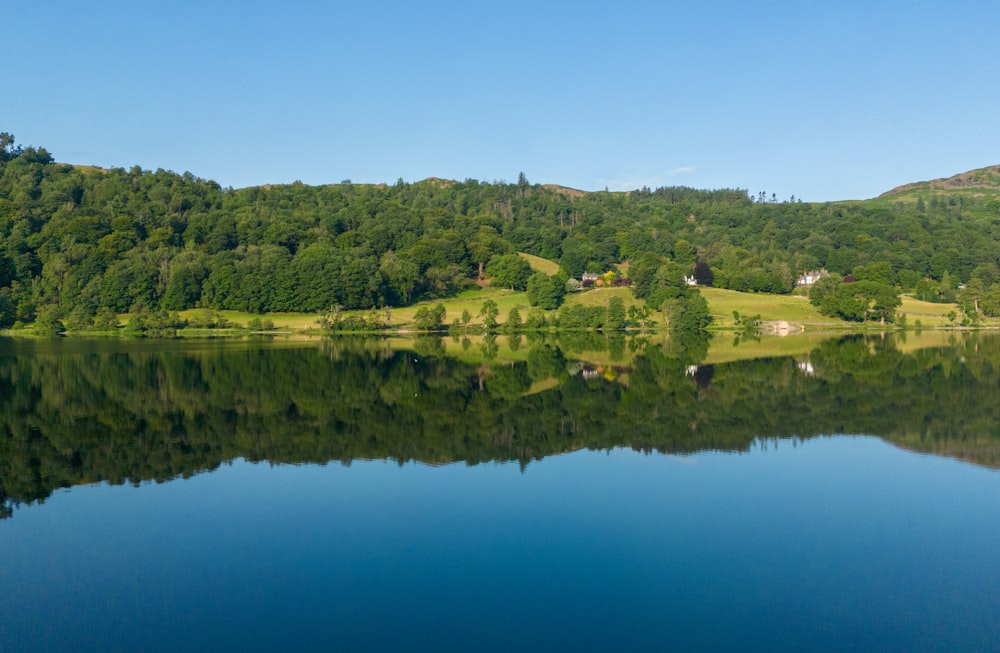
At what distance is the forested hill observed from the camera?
105m

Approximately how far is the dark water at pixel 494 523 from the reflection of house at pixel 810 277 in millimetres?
113004

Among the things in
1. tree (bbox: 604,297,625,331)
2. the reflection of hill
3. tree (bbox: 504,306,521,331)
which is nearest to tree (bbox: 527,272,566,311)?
tree (bbox: 504,306,521,331)

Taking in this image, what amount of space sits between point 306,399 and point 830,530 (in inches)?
893

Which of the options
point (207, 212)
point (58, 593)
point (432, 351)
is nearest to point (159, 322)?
point (432, 351)

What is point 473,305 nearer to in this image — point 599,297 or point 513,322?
point 513,322

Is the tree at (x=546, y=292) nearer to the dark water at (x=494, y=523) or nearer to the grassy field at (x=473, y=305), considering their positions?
the grassy field at (x=473, y=305)

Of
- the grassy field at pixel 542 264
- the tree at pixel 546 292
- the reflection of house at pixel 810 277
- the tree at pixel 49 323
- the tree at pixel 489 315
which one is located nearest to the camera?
the tree at pixel 49 323

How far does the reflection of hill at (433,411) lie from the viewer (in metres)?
21.6

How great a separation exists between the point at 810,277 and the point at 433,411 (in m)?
132

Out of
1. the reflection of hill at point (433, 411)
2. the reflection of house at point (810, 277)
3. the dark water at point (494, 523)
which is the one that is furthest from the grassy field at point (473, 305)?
the dark water at point (494, 523)

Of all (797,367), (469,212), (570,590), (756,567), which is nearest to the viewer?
(570,590)

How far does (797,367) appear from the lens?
4612 centimetres

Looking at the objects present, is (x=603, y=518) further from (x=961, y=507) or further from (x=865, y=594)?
(x=961, y=507)

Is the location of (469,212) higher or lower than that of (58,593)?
higher
